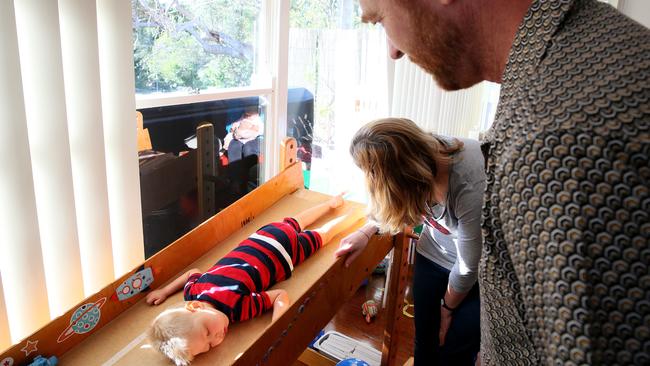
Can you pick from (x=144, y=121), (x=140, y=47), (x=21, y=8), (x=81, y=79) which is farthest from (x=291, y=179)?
(x=21, y=8)

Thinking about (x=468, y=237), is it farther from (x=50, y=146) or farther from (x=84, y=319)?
(x=50, y=146)

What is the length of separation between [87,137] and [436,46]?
40.0 inches

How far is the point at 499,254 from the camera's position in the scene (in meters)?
0.53

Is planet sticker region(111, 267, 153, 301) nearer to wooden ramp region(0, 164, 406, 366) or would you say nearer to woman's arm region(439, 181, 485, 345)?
wooden ramp region(0, 164, 406, 366)

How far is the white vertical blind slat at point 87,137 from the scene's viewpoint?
1.16m

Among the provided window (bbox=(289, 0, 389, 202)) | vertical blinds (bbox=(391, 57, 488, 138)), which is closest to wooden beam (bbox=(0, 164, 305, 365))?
window (bbox=(289, 0, 389, 202))

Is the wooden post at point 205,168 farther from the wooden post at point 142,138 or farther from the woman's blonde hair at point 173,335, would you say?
the woman's blonde hair at point 173,335

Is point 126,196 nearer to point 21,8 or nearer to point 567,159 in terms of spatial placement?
point 21,8

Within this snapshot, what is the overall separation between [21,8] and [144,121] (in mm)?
628

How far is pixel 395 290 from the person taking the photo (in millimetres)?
1871

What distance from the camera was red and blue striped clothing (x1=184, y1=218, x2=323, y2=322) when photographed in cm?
120

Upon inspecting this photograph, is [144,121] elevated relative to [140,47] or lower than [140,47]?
lower

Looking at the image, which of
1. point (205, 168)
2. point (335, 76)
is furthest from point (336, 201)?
point (335, 76)

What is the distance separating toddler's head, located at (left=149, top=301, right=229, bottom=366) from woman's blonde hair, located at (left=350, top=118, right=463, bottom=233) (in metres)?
0.57
